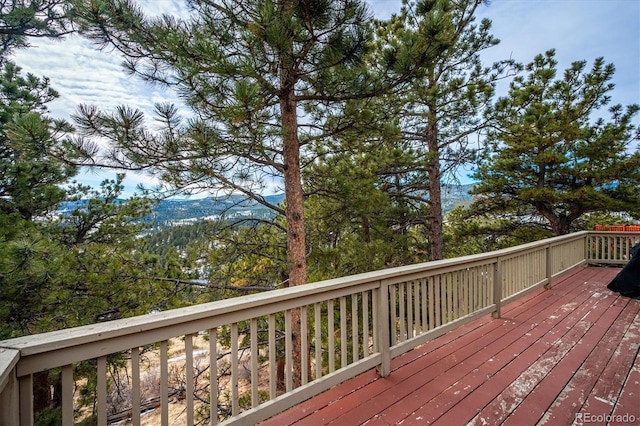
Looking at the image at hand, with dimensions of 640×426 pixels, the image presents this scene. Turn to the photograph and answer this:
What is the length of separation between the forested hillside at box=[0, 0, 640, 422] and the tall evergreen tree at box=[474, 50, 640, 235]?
2.0 inches

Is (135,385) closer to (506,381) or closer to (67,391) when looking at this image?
(67,391)

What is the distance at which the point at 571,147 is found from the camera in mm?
9578

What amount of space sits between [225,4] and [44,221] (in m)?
6.34

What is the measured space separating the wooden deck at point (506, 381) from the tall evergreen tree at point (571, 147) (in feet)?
19.7

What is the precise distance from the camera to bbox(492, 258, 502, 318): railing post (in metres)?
4.08

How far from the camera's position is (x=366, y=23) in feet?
13.3

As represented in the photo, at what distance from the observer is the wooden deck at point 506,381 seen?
2.13m

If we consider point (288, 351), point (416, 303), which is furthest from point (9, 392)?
point (416, 303)

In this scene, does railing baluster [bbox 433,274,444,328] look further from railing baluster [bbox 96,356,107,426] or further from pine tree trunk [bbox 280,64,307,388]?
railing baluster [bbox 96,356,107,426]

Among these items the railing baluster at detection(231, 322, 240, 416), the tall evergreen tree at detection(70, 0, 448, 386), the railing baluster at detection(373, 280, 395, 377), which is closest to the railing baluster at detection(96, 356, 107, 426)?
the railing baluster at detection(231, 322, 240, 416)

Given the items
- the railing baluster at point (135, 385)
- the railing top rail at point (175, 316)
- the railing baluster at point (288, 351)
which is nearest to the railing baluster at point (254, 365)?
the railing top rail at point (175, 316)

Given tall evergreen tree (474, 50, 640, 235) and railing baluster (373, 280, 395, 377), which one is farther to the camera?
tall evergreen tree (474, 50, 640, 235)

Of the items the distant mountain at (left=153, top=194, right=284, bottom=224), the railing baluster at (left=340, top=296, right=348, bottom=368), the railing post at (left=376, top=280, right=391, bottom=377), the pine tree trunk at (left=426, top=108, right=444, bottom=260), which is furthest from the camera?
the pine tree trunk at (left=426, top=108, right=444, bottom=260)

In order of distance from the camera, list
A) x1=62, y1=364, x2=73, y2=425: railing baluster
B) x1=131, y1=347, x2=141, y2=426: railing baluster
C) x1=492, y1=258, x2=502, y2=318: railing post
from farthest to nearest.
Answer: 1. x1=492, y1=258, x2=502, y2=318: railing post
2. x1=131, y1=347, x2=141, y2=426: railing baluster
3. x1=62, y1=364, x2=73, y2=425: railing baluster
